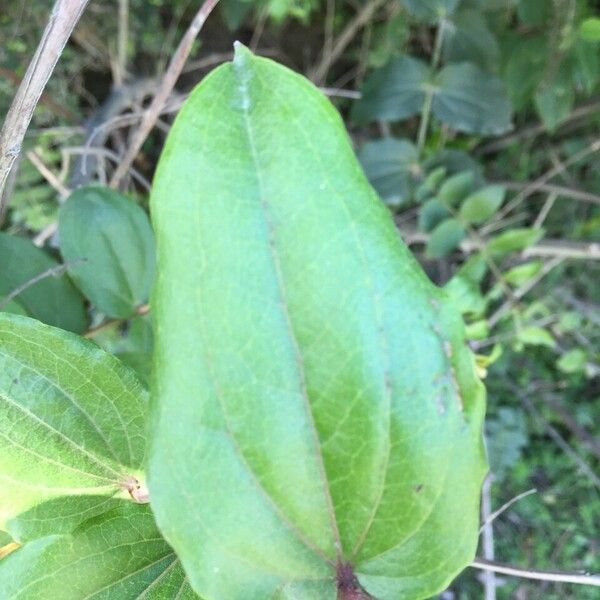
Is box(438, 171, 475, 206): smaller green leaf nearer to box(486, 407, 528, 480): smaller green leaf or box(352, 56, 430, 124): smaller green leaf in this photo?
box(352, 56, 430, 124): smaller green leaf

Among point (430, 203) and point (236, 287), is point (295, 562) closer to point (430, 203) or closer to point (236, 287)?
point (236, 287)

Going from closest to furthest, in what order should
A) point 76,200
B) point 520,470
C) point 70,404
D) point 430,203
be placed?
1. point 70,404
2. point 76,200
3. point 430,203
4. point 520,470

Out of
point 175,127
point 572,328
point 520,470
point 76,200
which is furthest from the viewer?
point 520,470

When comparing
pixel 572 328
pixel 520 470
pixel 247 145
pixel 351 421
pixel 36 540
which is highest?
pixel 247 145

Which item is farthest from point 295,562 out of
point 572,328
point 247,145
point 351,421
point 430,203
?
point 572,328

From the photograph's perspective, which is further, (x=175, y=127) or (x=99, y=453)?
(x=99, y=453)

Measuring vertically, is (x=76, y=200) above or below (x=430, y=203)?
above

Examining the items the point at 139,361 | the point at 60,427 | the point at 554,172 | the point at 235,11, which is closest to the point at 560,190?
the point at 554,172

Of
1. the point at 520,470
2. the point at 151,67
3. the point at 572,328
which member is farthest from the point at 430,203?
the point at 520,470
